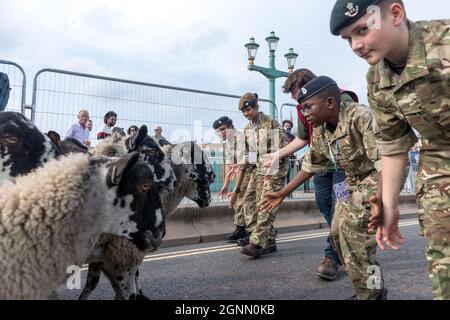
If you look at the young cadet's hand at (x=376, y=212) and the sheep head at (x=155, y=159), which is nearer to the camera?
the young cadet's hand at (x=376, y=212)

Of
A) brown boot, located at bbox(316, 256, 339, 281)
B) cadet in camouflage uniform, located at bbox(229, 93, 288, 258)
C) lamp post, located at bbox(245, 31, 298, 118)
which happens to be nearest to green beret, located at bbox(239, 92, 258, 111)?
cadet in camouflage uniform, located at bbox(229, 93, 288, 258)

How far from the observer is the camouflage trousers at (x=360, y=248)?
3223 mm

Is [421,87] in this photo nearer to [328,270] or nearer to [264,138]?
[328,270]

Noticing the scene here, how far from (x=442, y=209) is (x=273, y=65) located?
1375 centimetres

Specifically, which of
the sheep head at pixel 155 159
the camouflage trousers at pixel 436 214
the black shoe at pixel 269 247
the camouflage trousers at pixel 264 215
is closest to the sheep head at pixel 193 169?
the sheep head at pixel 155 159

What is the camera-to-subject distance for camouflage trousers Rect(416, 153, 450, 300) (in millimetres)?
2068

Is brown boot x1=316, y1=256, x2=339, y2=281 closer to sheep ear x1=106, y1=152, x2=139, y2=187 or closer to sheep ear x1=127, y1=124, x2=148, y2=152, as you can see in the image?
sheep ear x1=127, y1=124, x2=148, y2=152

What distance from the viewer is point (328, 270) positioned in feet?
15.0

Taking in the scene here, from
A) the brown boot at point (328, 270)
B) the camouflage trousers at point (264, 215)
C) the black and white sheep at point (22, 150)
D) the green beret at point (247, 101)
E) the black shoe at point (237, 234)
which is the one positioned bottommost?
the brown boot at point (328, 270)

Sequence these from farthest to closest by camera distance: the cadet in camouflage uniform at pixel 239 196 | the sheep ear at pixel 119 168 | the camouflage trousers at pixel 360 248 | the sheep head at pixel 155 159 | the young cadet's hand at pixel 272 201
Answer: the cadet in camouflage uniform at pixel 239 196 → the sheep head at pixel 155 159 → the young cadet's hand at pixel 272 201 → the camouflage trousers at pixel 360 248 → the sheep ear at pixel 119 168

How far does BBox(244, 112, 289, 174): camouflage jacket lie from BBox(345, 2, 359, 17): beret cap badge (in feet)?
13.6

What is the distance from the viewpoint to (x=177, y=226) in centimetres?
757

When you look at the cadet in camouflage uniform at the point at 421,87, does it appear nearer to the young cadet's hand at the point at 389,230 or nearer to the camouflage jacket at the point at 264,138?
the young cadet's hand at the point at 389,230

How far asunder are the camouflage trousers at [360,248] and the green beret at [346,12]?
159 centimetres
